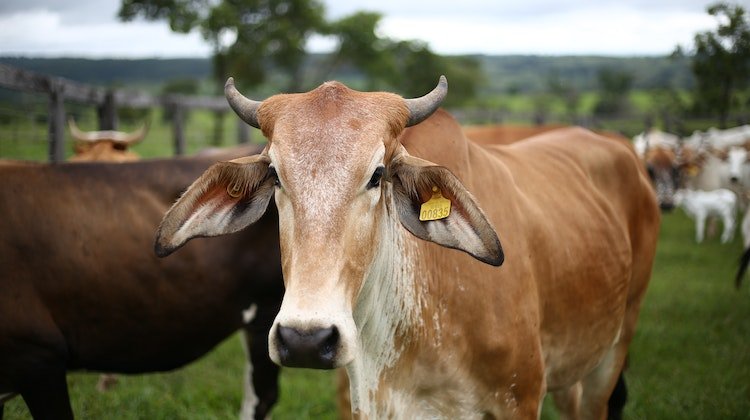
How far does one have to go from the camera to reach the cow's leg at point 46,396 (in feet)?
11.7

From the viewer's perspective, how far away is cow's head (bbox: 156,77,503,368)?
6.80 ft

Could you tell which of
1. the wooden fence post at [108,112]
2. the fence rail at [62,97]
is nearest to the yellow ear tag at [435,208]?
the fence rail at [62,97]

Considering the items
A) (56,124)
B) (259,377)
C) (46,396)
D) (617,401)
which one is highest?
(56,124)

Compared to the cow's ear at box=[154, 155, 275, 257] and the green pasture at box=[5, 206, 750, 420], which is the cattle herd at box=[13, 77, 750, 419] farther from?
the green pasture at box=[5, 206, 750, 420]

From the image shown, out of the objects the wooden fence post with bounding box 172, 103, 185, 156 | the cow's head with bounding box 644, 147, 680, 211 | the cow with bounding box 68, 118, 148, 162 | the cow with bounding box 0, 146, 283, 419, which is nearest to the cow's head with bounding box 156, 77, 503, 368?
the cow with bounding box 0, 146, 283, 419

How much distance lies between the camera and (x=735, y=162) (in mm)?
12227

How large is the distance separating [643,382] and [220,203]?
440cm

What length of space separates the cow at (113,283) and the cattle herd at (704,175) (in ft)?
30.2

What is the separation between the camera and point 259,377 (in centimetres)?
436

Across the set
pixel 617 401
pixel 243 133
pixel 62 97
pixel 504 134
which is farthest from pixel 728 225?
pixel 62 97

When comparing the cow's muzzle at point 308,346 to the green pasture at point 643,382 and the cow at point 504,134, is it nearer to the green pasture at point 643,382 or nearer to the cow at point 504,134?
the green pasture at point 643,382

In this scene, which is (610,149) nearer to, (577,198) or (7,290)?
(577,198)

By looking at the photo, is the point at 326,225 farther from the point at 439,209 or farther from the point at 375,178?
the point at 439,209

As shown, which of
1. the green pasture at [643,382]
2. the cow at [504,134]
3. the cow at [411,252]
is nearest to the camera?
the cow at [411,252]
